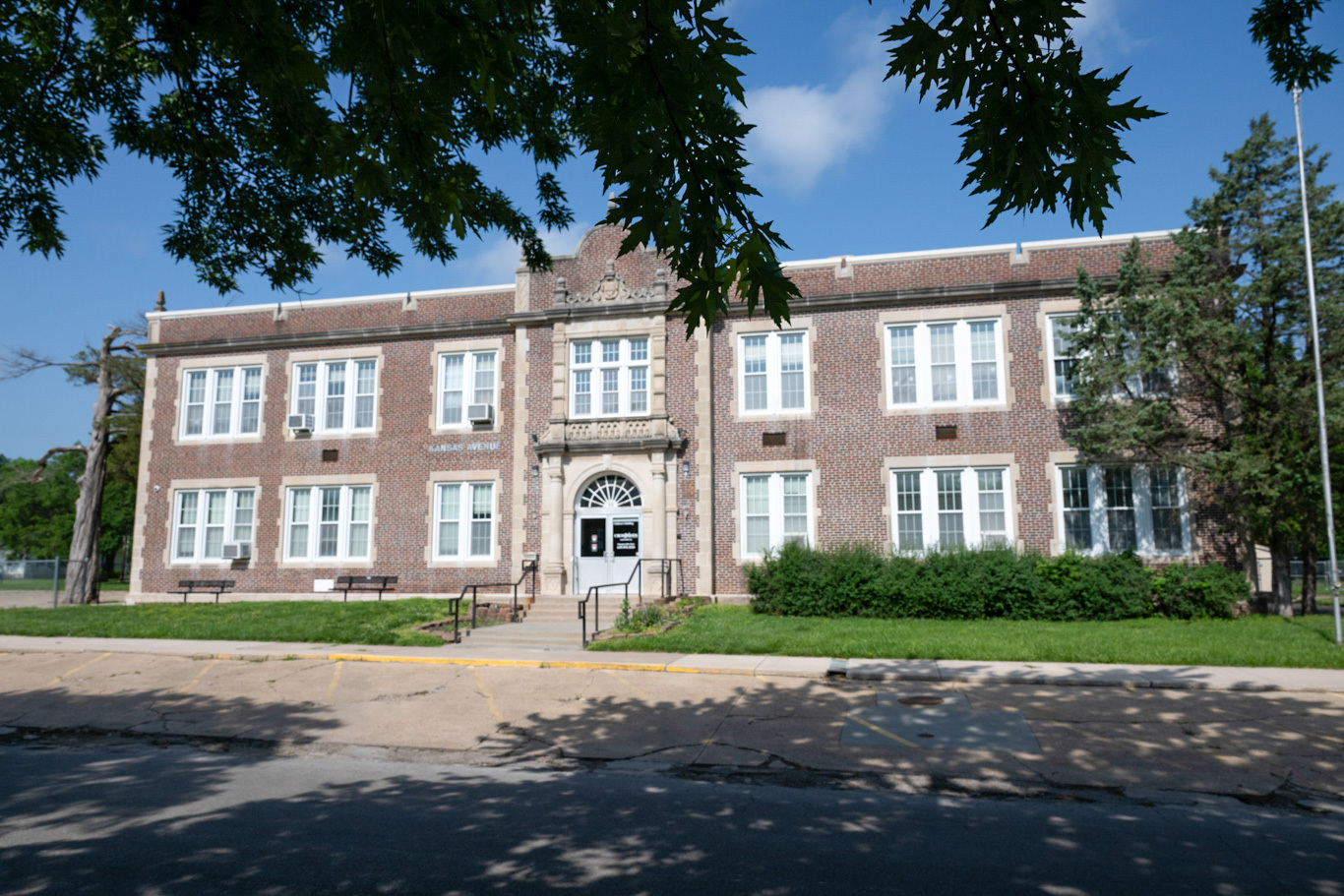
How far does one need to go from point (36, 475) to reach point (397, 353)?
21940 mm

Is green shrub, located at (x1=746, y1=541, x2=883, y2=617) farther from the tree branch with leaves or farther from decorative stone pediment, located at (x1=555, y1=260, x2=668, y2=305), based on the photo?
the tree branch with leaves

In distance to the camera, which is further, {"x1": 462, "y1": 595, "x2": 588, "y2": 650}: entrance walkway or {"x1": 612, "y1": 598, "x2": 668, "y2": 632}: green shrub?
{"x1": 612, "y1": 598, "x2": 668, "y2": 632}: green shrub

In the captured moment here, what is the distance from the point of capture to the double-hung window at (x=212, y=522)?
79.2ft

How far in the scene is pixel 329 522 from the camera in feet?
77.0

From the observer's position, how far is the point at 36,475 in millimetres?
34531

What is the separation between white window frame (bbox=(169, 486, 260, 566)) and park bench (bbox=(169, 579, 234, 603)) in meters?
0.75

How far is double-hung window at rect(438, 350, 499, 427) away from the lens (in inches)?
911

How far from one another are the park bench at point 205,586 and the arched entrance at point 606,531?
10.3 m

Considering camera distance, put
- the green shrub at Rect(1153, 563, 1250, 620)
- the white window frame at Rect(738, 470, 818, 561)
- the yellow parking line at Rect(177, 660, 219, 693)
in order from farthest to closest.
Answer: the white window frame at Rect(738, 470, 818, 561), the green shrub at Rect(1153, 563, 1250, 620), the yellow parking line at Rect(177, 660, 219, 693)

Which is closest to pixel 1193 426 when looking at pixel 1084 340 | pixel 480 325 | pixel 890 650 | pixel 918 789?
pixel 1084 340

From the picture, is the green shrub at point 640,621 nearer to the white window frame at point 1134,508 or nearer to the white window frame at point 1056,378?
the white window frame at point 1134,508

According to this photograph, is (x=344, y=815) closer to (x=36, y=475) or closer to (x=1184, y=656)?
(x=1184, y=656)

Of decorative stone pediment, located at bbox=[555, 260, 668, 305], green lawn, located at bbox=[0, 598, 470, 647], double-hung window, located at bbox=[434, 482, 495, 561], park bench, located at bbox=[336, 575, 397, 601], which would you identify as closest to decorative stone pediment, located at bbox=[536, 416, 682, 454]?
double-hung window, located at bbox=[434, 482, 495, 561]

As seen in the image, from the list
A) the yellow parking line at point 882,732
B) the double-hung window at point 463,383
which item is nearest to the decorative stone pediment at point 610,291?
the double-hung window at point 463,383
